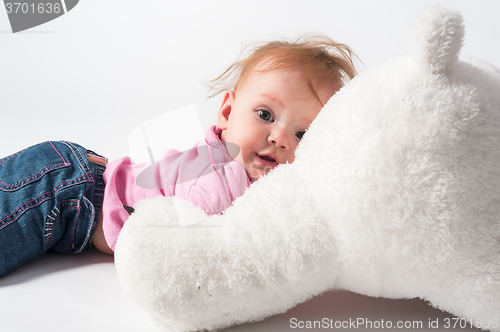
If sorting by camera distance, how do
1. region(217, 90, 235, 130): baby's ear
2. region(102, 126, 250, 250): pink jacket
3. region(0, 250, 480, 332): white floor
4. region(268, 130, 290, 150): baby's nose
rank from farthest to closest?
region(217, 90, 235, 130): baby's ear < region(268, 130, 290, 150): baby's nose < region(102, 126, 250, 250): pink jacket < region(0, 250, 480, 332): white floor

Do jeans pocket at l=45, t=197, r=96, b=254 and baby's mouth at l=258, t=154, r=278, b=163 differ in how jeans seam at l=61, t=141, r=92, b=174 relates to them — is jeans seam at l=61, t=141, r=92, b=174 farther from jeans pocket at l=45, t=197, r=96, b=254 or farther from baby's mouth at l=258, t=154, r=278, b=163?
baby's mouth at l=258, t=154, r=278, b=163

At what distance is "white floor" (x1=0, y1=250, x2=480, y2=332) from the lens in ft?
2.24

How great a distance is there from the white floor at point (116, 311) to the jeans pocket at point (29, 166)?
0.66 feet

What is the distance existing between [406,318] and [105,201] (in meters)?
0.65

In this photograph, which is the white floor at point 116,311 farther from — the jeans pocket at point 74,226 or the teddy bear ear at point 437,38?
the teddy bear ear at point 437,38

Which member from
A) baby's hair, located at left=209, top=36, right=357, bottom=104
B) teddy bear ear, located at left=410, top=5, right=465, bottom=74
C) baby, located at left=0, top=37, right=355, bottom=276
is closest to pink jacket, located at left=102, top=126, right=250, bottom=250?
baby, located at left=0, top=37, right=355, bottom=276

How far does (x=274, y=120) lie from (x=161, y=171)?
0.91ft

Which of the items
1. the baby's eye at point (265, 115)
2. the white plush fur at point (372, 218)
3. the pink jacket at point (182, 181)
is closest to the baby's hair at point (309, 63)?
the baby's eye at point (265, 115)

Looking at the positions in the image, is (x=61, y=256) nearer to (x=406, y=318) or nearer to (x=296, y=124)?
(x=296, y=124)

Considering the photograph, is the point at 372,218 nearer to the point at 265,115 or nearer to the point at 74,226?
the point at 265,115

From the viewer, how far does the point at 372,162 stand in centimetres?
56

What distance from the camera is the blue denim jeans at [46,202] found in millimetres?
897

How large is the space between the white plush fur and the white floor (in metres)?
0.08

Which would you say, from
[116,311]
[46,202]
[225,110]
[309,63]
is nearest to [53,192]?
[46,202]
